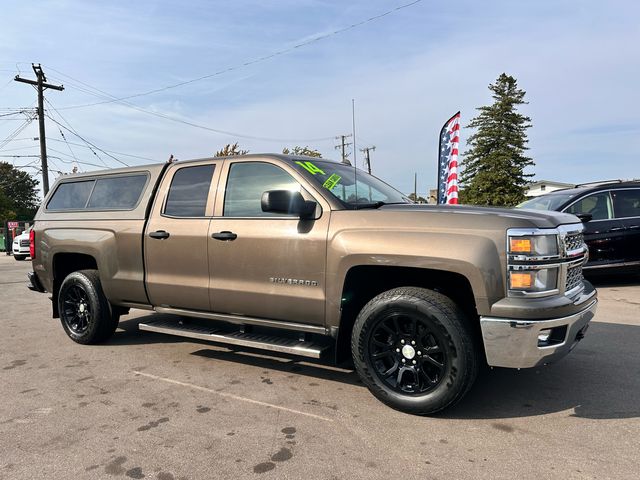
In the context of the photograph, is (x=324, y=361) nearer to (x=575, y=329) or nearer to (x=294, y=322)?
(x=294, y=322)

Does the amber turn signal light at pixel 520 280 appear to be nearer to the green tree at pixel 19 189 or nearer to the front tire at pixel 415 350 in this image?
the front tire at pixel 415 350

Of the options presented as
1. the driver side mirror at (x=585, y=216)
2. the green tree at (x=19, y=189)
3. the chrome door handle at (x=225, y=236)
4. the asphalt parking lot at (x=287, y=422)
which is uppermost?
the green tree at (x=19, y=189)

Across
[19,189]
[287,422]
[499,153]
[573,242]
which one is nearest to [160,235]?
[287,422]

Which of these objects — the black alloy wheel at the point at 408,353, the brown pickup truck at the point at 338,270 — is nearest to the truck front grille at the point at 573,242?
the brown pickup truck at the point at 338,270

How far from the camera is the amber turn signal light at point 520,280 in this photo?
2852mm

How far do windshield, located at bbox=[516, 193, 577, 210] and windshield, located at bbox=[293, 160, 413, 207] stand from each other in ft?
14.7

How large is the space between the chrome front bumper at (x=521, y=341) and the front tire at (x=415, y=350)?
0.15 metres

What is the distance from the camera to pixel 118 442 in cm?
289

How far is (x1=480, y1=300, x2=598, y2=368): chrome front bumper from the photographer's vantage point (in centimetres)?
283

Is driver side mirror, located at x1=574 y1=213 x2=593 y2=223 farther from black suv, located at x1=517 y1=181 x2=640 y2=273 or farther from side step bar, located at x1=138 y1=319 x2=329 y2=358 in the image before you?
side step bar, located at x1=138 y1=319 x2=329 y2=358

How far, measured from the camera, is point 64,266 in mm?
5434

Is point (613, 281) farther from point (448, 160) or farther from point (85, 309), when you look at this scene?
point (85, 309)

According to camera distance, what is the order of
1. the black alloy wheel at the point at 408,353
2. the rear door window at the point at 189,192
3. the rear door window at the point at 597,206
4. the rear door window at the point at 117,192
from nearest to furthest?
1. the black alloy wheel at the point at 408,353
2. the rear door window at the point at 189,192
3. the rear door window at the point at 117,192
4. the rear door window at the point at 597,206

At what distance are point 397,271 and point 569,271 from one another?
1187 millimetres
